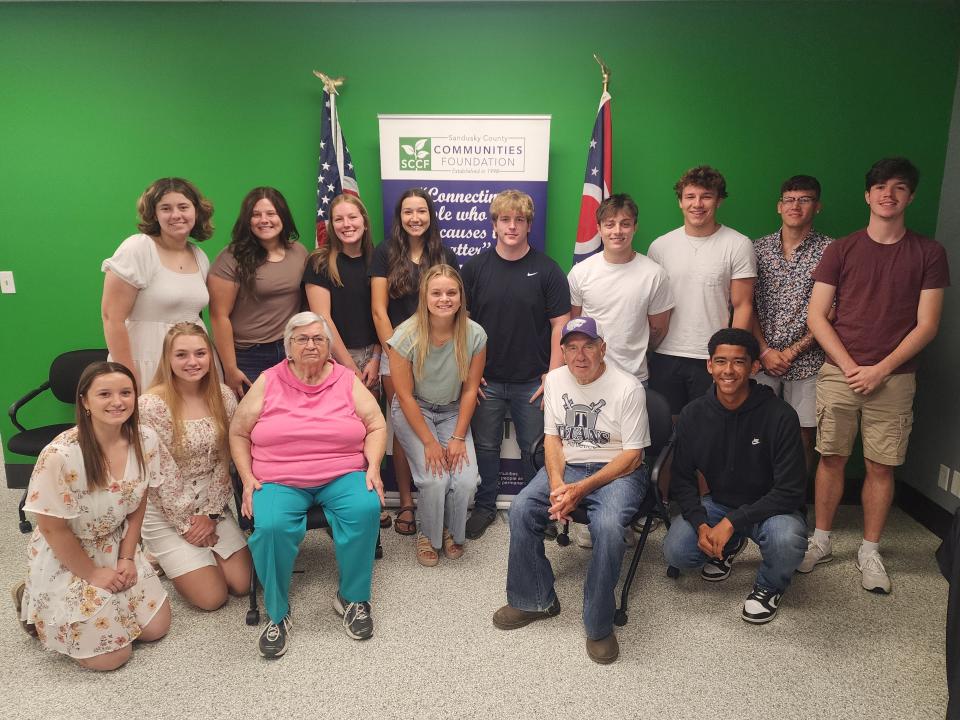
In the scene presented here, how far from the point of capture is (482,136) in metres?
3.41

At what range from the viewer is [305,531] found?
2584 millimetres

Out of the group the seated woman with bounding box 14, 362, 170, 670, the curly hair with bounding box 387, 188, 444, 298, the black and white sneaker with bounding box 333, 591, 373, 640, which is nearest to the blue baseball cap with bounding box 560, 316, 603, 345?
the curly hair with bounding box 387, 188, 444, 298

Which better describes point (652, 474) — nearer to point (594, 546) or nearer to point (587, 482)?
point (587, 482)

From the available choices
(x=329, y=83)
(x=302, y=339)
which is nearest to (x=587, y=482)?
(x=302, y=339)

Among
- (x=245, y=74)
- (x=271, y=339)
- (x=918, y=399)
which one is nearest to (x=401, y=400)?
(x=271, y=339)

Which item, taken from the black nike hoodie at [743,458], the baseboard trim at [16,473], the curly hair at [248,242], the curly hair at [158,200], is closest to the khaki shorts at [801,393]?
the black nike hoodie at [743,458]

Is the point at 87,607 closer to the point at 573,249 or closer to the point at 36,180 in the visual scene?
the point at 36,180

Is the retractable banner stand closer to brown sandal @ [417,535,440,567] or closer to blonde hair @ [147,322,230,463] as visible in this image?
brown sandal @ [417,535,440,567]

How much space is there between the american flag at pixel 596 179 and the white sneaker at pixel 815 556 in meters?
1.89

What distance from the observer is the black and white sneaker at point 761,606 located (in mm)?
2611

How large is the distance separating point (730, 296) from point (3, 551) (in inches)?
156

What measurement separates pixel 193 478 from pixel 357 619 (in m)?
0.92

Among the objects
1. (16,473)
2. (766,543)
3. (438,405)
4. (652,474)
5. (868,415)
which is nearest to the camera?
(766,543)

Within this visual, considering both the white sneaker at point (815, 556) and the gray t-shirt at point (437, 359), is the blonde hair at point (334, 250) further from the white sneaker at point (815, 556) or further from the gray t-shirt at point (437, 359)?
the white sneaker at point (815, 556)
